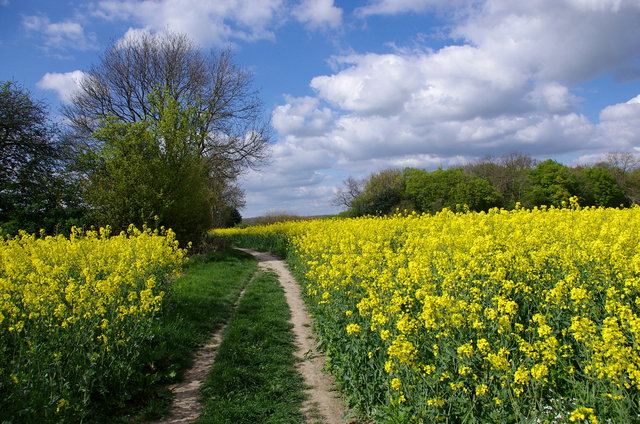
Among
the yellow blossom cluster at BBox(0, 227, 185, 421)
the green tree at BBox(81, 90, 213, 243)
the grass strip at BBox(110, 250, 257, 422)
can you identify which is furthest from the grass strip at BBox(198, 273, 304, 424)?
the green tree at BBox(81, 90, 213, 243)

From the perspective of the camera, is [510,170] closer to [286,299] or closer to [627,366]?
[286,299]

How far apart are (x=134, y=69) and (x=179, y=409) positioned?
2639 cm

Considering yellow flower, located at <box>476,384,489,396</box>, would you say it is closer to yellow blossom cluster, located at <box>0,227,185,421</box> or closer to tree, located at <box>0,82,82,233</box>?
yellow blossom cluster, located at <box>0,227,185,421</box>

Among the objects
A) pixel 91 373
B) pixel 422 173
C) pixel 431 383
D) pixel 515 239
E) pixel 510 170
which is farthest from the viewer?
pixel 422 173

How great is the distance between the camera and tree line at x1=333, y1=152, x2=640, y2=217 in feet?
167

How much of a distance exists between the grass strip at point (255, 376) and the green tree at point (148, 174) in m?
10.9

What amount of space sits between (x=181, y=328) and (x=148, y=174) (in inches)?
477

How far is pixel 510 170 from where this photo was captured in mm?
58375

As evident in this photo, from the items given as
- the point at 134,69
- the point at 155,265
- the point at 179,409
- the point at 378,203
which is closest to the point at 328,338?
the point at 179,409

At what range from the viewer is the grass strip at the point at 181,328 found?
212 inches

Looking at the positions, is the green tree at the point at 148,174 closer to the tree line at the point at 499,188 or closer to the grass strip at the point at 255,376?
the grass strip at the point at 255,376

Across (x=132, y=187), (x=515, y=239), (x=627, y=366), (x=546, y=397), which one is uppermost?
(x=132, y=187)

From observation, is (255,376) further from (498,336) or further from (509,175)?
(509,175)

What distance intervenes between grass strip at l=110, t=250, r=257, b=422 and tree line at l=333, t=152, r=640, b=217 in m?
38.8
